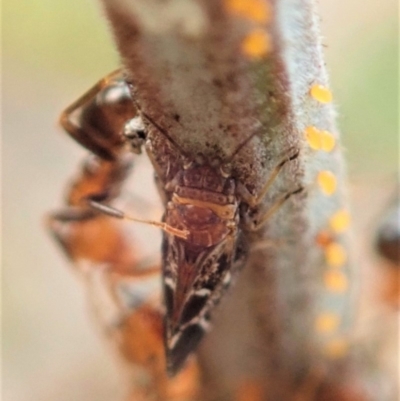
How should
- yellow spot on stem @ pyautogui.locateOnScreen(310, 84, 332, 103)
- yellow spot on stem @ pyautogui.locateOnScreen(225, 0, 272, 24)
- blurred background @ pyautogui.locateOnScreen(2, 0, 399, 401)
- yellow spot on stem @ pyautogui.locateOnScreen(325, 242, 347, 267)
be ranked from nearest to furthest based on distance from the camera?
1. yellow spot on stem @ pyautogui.locateOnScreen(225, 0, 272, 24)
2. yellow spot on stem @ pyautogui.locateOnScreen(310, 84, 332, 103)
3. yellow spot on stem @ pyautogui.locateOnScreen(325, 242, 347, 267)
4. blurred background @ pyautogui.locateOnScreen(2, 0, 399, 401)

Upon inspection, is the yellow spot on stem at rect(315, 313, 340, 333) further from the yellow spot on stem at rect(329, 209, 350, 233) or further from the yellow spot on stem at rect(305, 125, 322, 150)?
the yellow spot on stem at rect(305, 125, 322, 150)

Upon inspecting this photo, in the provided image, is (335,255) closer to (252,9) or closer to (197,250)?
Answer: (197,250)

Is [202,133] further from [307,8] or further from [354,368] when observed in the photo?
[354,368]

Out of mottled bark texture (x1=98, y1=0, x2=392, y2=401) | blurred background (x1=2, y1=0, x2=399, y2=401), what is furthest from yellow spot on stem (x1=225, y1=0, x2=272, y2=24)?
blurred background (x1=2, y1=0, x2=399, y2=401)

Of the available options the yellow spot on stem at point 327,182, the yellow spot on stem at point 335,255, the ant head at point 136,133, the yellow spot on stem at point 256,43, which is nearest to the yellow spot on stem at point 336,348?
the yellow spot on stem at point 335,255

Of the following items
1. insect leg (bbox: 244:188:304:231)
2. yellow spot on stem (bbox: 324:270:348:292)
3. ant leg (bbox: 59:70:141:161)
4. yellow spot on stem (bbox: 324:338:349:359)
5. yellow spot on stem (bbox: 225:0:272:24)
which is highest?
yellow spot on stem (bbox: 225:0:272:24)

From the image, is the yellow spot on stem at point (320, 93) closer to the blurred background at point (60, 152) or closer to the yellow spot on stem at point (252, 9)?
the yellow spot on stem at point (252, 9)
